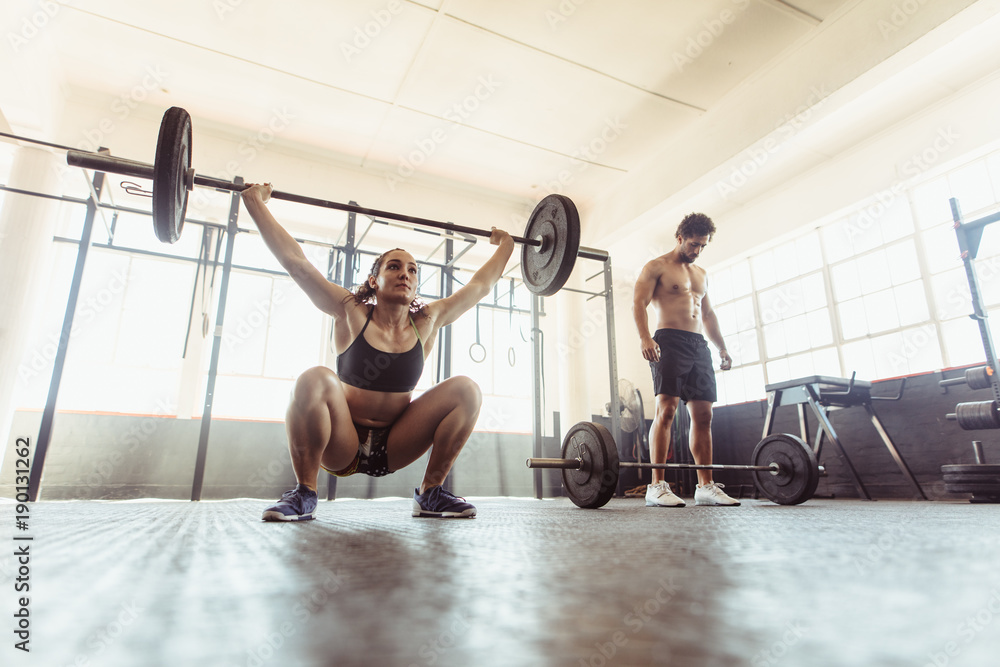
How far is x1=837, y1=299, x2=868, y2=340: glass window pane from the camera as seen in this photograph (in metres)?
4.71

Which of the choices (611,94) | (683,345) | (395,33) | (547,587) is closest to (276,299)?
(395,33)

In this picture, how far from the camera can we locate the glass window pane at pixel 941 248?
4168 mm

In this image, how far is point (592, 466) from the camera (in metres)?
2.23

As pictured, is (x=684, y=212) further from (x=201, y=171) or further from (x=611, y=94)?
(x=201, y=171)

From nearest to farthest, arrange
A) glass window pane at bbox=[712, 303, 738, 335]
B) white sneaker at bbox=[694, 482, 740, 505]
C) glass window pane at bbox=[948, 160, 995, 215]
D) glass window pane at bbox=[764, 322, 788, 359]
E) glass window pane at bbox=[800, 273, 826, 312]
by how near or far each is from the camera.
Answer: white sneaker at bbox=[694, 482, 740, 505]
glass window pane at bbox=[948, 160, 995, 215]
glass window pane at bbox=[800, 273, 826, 312]
glass window pane at bbox=[764, 322, 788, 359]
glass window pane at bbox=[712, 303, 738, 335]

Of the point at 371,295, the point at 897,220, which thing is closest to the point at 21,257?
the point at 371,295

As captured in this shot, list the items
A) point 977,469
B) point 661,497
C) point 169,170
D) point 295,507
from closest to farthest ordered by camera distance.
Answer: point 295,507
point 169,170
point 661,497
point 977,469

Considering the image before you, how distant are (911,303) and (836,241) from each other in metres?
0.88

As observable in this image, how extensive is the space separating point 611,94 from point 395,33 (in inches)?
66.1

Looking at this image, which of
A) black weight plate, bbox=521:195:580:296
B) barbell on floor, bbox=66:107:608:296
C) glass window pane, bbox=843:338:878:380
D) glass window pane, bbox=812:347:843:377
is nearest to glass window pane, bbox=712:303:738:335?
glass window pane, bbox=812:347:843:377

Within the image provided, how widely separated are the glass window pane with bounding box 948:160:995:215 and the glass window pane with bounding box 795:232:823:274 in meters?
1.08

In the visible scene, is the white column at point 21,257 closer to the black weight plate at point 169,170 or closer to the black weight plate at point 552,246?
the black weight plate at point 169,170

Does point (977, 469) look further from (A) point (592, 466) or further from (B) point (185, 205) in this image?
(B) point (185, 205)

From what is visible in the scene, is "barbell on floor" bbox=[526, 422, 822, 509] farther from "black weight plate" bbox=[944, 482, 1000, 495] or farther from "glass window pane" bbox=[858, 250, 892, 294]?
"glass window pane" bbox=[858, 250, 892, 294]
